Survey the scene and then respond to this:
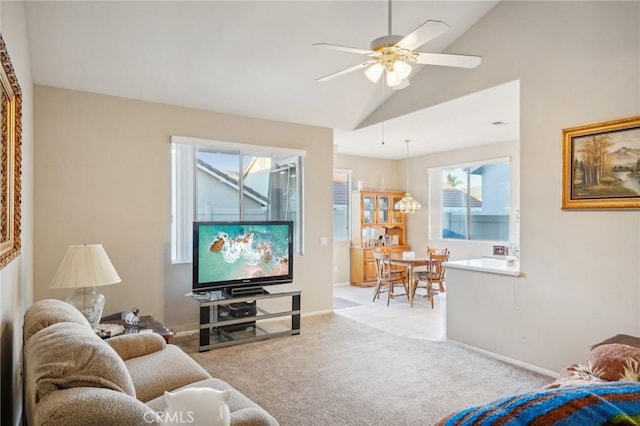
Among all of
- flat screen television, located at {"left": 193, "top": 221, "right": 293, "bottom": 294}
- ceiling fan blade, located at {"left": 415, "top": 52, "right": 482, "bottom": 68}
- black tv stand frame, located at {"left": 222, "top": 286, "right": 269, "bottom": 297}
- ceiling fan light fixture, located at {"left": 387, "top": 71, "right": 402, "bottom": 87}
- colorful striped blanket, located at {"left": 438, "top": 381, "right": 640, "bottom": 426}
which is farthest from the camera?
black tv stand frame, located at {"left": 222, "top": 286, "right": 269, "bottom": 297}

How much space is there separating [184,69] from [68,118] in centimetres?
121

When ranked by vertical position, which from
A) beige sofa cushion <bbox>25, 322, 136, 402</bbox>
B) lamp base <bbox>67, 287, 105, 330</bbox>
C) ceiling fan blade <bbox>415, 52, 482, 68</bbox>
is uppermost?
ceiling fan blade <bbox>415, 52, 482, 68</bbox>

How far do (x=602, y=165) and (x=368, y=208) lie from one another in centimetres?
493

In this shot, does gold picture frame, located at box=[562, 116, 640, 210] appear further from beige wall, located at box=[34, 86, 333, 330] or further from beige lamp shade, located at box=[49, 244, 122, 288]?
beige lamp shade, located at box=[49, 244, 122, 288]

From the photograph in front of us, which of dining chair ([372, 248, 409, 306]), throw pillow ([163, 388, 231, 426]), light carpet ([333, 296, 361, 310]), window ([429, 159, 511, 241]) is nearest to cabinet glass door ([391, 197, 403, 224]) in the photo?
window ([429, 159, 511, 241])

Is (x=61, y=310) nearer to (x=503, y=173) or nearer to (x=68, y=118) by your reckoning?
(x=68, y=118)

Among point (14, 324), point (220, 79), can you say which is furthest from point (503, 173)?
point (14, 324)

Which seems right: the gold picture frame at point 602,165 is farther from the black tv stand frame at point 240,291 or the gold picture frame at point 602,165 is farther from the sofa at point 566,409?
the black tv stand frame at point 240,291

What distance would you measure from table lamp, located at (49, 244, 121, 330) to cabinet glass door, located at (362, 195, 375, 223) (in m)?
5.40

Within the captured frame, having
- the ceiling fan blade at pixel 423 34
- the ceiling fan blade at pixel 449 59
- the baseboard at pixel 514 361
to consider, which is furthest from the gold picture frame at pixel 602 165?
the ceiling fan blade at pixel 423 34

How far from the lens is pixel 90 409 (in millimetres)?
1150

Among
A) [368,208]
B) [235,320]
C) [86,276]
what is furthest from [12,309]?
[368,208]

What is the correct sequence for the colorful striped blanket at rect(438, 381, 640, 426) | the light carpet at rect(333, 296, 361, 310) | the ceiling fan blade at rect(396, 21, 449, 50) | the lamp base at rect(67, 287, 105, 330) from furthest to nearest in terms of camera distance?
the light carpet at rect(333, 296, 361, 310)
the lamp base at rect(67, 287, 105, 330)
the ceiling fan blade at rect(396, 21, 449, 50)
the colorful striped blanket at rect(438, 381, 640, 426)

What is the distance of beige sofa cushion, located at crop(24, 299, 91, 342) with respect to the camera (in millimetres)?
1785
